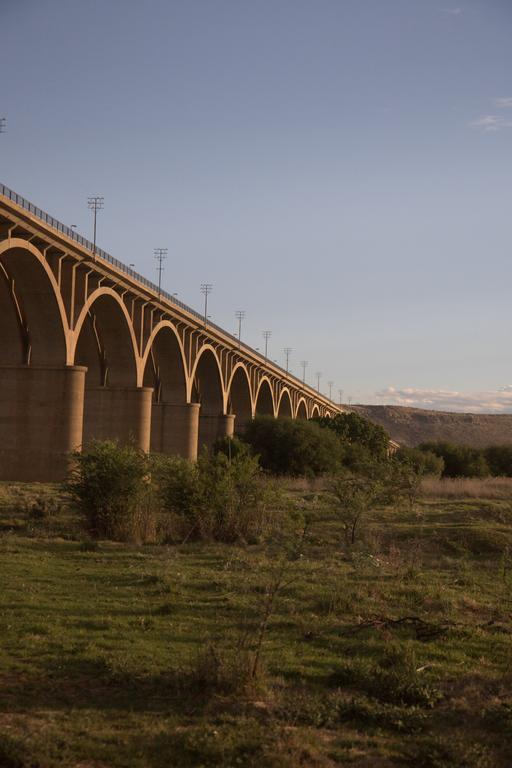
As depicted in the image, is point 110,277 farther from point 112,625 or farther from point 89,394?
point 112,625

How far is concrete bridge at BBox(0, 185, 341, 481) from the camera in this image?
114ft

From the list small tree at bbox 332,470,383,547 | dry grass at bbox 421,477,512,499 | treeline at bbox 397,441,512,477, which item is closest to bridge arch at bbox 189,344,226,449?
treeline at bbox 397,441,512,477

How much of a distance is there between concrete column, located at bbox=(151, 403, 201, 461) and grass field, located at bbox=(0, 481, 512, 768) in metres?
40.6

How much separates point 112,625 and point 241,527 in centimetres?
865

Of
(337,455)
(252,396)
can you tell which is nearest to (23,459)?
(337,455)

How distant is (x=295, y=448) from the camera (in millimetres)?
46250

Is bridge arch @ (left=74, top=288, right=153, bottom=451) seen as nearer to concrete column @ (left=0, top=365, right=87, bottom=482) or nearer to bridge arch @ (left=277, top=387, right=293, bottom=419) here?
concrete column @ (left=0, top=365, right=87, bottom=482)

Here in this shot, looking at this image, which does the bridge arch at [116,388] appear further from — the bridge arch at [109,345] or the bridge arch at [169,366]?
the bridge arch at [169,366]

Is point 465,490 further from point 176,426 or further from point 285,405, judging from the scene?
point 285,405

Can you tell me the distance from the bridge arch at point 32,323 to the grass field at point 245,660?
20964 mm

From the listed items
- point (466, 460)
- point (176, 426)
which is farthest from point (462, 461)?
point (176, 426)

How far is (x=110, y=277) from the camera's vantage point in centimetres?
4059

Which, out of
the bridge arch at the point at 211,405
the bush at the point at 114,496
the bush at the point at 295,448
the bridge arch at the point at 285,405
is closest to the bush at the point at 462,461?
the bridge arch at the point at 211,405

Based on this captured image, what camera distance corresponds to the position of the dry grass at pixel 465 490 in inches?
1315
